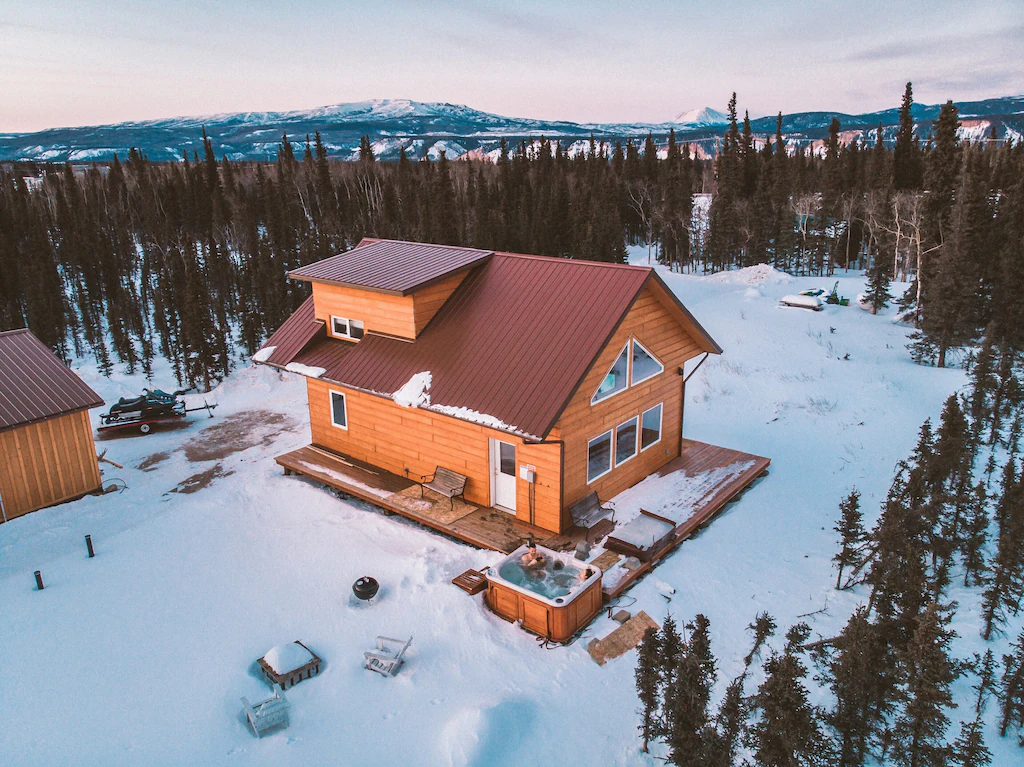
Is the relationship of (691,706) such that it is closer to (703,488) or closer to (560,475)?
(560,475)

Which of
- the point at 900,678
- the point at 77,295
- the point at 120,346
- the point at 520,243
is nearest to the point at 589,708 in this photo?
the point at 900,678

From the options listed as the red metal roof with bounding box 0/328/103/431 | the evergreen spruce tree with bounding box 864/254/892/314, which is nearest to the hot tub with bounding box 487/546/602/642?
the red metal roof with bounding box 0/328/103/431

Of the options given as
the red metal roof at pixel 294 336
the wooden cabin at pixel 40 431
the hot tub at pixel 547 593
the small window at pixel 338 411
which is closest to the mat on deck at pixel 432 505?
the hot tub at pixel 547 593

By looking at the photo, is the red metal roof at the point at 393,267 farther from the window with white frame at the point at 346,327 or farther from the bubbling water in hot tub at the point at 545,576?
the bubbling water in hot tub at the point at 545,576

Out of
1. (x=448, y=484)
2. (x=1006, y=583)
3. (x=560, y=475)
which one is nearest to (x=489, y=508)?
(x=448, y=484)

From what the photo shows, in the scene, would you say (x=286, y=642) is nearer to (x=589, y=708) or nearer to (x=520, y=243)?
(x=589, y=708)

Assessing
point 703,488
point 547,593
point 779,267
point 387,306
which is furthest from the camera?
point 779,267
